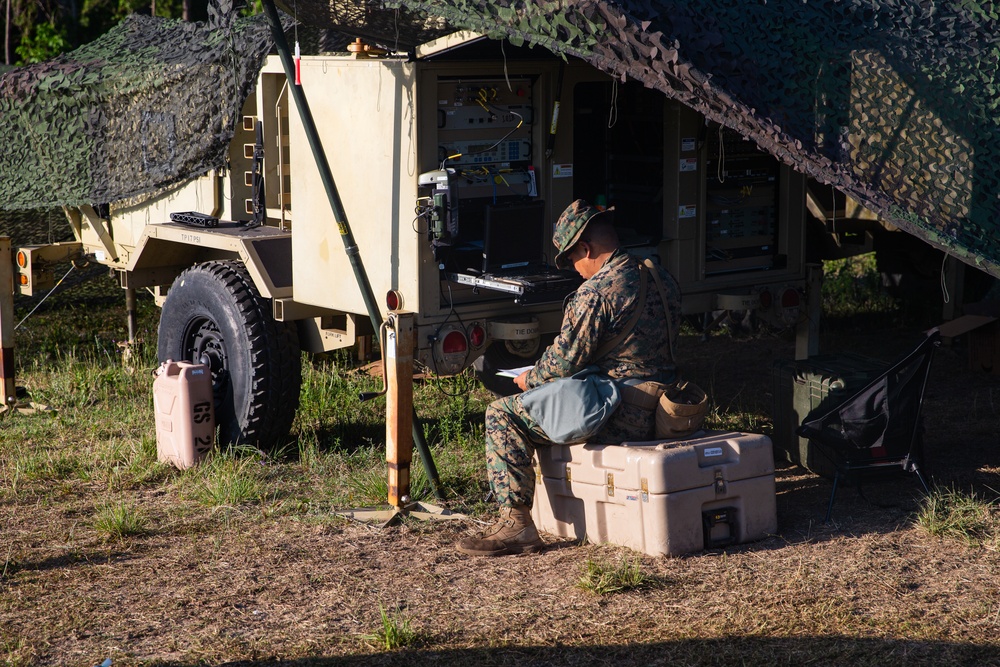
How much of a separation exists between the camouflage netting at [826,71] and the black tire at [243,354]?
5.01 feet

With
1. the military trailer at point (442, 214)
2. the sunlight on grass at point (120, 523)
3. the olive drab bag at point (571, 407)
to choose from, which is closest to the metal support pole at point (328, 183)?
the military trailer at point (442, 214)

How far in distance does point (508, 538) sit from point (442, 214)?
150 cm

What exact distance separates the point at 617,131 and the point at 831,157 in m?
2.07

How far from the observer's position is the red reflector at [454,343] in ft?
19.6

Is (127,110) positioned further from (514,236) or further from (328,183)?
(514,236)

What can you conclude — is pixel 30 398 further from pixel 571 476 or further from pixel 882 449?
pixel 882 449

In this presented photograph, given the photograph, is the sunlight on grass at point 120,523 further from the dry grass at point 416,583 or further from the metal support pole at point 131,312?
the metal support pole at point 131,312

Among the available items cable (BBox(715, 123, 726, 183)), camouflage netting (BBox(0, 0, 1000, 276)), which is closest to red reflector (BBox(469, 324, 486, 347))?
camouflage netting (BBox(0, 0, 1000, 276))

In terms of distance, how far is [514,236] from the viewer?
20.2 feet

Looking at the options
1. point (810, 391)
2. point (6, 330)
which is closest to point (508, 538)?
point (810, 391)

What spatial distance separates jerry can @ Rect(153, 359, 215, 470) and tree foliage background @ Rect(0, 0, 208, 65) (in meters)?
7.00

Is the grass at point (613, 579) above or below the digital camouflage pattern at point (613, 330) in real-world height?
below

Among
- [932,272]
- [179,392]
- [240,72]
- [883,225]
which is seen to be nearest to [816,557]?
[179,392]

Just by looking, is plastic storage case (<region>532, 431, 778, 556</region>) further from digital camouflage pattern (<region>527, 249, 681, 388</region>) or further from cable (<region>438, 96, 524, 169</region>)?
cable (<region>438, 96, 524, 169</region>)
